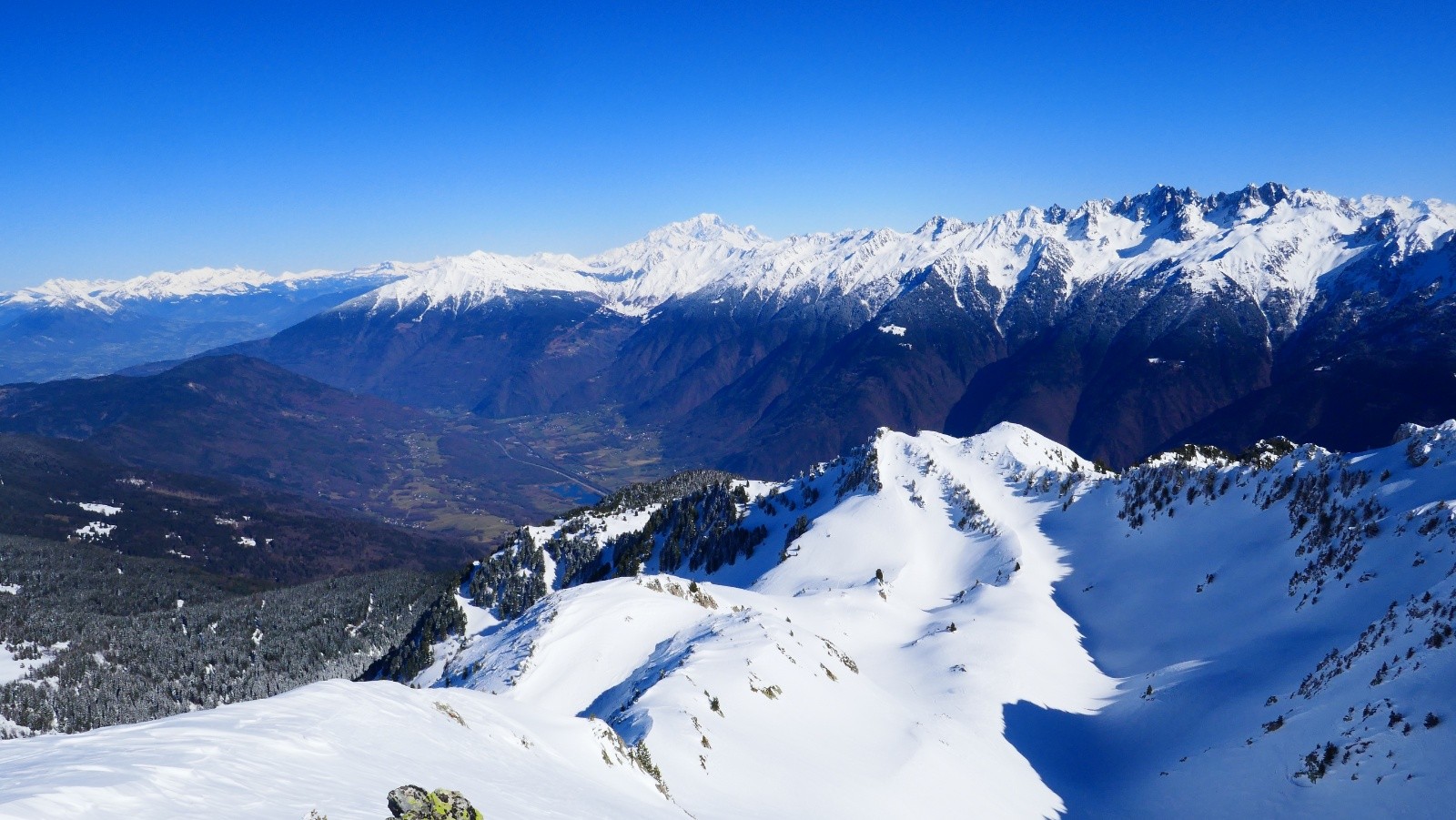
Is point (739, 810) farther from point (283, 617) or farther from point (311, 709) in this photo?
point (283, 617)

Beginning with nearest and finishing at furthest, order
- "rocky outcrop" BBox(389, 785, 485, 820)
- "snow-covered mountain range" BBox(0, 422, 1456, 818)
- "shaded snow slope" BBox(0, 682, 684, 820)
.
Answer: "shaded snow slope" BBox(0, 682, 684, 820) → "rocky outcrop" BBox(389, 785, 485, 820) → "snow-covered mountain range" BBox(0, 422, 1456, 818)

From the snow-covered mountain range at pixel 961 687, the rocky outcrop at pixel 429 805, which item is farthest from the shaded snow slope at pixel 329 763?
the rocky outcrop at pixel 429 805

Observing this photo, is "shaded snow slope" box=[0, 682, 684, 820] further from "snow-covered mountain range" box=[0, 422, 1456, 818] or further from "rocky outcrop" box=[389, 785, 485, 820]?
"rocky outcrop" box=[389, 785, 485, 820]

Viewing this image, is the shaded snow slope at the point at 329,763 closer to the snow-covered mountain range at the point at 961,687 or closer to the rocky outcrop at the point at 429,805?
the snow-covered mountain range at the point at 961,687

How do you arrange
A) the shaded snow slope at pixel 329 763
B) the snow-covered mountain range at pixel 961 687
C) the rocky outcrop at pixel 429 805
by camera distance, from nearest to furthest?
the shaded snow slope at pixel 329 763
the rocky outcrop at pixel 429 805
the snow-covered mountain range at pixel 961 687

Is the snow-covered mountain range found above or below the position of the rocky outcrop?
below

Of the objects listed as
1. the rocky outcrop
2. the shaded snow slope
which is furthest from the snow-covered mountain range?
the rocky outcrop

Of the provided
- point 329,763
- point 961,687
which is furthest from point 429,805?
point 961,687

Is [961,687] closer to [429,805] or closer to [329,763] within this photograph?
[329,763]
